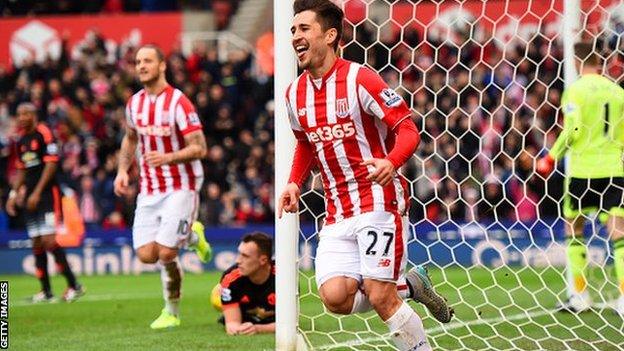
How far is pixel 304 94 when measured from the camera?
6.24 meters

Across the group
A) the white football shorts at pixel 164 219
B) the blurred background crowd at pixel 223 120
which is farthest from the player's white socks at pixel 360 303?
the blurred background crowd at pixel 223 120

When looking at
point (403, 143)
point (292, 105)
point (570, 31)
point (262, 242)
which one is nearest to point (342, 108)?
point (292, 105)

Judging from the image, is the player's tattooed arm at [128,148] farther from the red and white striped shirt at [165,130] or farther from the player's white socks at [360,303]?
the player's white socks at [360,303]

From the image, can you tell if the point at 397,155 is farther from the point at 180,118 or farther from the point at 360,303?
the point at 180,118

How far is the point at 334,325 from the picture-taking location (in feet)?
Result: 29.6

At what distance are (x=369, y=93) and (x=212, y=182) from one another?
12.2 metres

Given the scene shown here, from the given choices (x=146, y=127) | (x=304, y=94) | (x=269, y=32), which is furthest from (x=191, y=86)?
(x=304, y=94)

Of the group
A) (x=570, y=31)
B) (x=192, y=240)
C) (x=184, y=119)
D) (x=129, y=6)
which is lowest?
(x=192, y=240)

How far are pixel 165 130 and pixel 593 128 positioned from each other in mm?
3163

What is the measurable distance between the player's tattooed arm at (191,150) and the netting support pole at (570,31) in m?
2.90

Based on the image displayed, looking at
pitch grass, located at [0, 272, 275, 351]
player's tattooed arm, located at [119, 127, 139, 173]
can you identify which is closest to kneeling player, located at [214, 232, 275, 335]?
pitch grass, located at [0, 272, 275, 351]

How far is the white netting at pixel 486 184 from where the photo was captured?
8.44m

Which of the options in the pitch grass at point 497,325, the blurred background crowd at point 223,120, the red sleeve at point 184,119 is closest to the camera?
the pitch grass at point 497,325

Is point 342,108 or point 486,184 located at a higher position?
point 342,108
